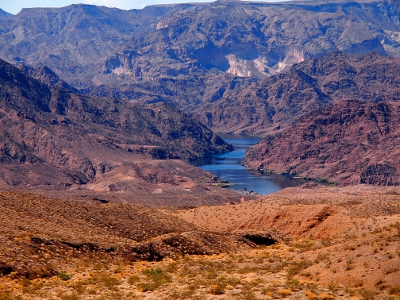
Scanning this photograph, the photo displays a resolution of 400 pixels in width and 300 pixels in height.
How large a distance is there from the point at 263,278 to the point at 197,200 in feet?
329

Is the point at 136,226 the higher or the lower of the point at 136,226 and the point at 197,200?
the higher

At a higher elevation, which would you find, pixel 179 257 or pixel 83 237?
pixel 83 237

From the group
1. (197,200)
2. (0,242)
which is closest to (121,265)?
(0,242)

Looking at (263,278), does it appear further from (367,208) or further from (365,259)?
(367,208)

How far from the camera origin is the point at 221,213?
209ft

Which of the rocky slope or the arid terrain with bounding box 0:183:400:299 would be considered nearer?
the arid terrain with bounding box 0:183:400:299

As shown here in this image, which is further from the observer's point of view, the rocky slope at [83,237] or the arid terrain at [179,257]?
the rocky slope at [83,237]

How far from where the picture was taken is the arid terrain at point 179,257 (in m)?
29.8

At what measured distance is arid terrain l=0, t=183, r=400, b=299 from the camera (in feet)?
97.8

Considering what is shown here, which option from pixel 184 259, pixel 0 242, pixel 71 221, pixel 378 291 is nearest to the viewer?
pixel 378 291

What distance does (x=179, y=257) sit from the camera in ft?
133

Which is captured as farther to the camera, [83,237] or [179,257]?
[83,237]

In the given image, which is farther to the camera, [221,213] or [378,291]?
[221,213]

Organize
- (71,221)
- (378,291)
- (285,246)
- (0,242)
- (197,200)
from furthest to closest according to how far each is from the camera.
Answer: (197,200) < (71,221) < (285,246) < (0,242) < (378,291)
